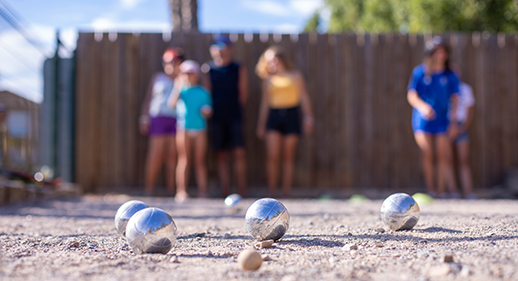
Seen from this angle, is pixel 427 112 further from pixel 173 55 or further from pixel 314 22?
pixel 314 22

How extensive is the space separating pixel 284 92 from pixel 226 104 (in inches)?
33.6

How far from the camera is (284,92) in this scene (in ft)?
20.7

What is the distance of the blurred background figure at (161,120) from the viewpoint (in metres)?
6.48

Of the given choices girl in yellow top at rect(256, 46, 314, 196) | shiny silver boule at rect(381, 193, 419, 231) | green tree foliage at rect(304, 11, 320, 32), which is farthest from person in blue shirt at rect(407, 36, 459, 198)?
green tree foliage at rect(304, 11, 320, 32)

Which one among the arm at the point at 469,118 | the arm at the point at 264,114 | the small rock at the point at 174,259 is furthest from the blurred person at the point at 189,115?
the small rock at the point at 174,259

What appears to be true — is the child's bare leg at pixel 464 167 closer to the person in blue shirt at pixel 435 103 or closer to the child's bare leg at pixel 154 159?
the person in blue shirt at pixel 435 103

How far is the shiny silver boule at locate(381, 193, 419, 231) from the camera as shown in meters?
2.74

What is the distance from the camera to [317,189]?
721 centimetres

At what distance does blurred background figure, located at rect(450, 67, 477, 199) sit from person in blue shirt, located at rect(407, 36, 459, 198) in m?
0.43

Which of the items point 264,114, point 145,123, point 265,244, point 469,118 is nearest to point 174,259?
point 265,244

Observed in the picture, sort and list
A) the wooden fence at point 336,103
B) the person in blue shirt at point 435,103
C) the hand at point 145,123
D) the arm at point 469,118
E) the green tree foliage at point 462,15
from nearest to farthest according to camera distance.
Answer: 1. the person in blue shirt at point 435,103
2. the hand at point 145,123
3. the arm at point 469,118
4. the wooden fence at point 336,103
5. the green tree foliage at point 462,15

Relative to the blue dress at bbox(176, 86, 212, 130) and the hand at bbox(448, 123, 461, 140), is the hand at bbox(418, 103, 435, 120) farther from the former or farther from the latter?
the blue dress at bbox(176, 86, 212, 130)

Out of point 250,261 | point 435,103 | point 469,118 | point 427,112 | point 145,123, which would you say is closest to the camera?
point 250,261

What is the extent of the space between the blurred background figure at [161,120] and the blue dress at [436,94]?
11.1ft
